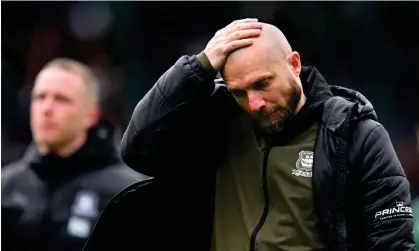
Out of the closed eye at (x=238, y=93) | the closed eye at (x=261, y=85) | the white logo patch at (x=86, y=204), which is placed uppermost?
the closed eye at (x=261, y=85)

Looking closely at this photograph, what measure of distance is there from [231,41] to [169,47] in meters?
1.40

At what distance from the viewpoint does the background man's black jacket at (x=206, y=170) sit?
4.41 ft

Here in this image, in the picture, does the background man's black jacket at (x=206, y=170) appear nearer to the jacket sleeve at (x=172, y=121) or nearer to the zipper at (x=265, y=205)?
the jacket sleeve at (x=172, y=121)

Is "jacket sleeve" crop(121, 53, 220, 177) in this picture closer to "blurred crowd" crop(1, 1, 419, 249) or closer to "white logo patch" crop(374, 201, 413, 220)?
"white logo patch" crop(374, 201, 413, 220)

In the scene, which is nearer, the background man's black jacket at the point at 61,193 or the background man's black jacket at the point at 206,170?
the background man's black jacket at the point at 206,170

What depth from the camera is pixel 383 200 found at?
134 centimetres

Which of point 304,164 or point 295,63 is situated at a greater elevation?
point 295,63

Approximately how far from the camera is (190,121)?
147 centimetres

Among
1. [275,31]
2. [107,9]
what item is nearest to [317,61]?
[107,9]

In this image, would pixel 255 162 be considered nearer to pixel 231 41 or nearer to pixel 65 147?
pixel 231 41

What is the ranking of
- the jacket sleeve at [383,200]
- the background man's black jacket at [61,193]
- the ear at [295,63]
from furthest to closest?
1. the background man's black jacket at [61,193]
2. the ear at [295,63]
3. the jacket sleeve at [383,200]

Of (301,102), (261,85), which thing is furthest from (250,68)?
(301,102)

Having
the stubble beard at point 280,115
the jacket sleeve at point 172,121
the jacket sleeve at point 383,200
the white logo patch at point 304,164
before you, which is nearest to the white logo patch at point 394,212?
the jacket sleeve at point 383,200

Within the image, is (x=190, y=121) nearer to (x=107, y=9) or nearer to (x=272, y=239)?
(x=272, y=239)
